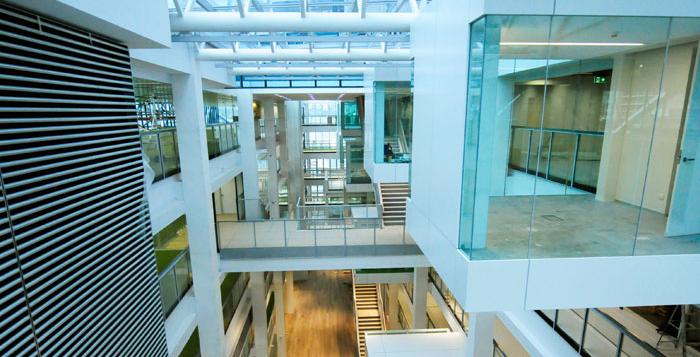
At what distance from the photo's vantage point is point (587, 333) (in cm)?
518

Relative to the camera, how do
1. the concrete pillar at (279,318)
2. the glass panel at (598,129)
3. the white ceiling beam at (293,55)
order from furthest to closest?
the concrete pillar at (279,318), the white ceiling beam at (293,55), the glass panel at (598,129)

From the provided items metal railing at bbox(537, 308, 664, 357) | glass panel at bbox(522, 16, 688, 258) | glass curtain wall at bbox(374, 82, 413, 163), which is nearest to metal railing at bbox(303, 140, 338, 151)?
glass curtain wall at bbox(374, 82, 413, 163)

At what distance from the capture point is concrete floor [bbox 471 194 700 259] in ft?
12.3

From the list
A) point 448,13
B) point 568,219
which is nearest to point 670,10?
point 448,13

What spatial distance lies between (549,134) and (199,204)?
266 inches

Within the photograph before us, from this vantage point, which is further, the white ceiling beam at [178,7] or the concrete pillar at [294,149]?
the concrete pillar at [294,149]

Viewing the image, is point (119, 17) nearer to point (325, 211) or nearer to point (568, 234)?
point (568, 234)

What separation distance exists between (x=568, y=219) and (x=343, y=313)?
15.6 metres

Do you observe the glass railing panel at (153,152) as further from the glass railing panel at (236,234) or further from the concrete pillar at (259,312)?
the concrete pillar at (259,312)

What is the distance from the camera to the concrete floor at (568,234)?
3744 millimetres

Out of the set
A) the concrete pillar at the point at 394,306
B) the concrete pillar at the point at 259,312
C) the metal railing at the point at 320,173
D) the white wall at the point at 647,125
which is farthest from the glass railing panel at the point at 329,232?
the metal railing at the point at 320,173

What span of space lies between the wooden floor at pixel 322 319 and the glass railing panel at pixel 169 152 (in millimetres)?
10432

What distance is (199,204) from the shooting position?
759 centimetres

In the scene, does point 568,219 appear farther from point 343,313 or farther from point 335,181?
point 335,181
